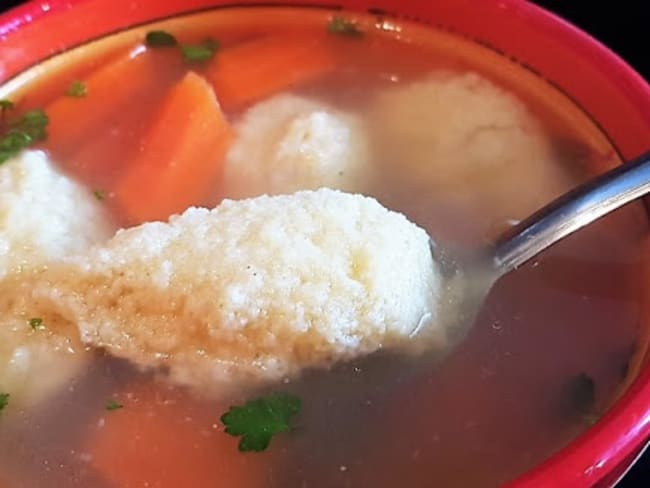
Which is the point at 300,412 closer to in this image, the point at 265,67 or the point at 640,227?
the point at 640,227

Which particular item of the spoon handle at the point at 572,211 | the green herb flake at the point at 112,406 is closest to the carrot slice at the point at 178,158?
the green herb flake at the point at 112,406

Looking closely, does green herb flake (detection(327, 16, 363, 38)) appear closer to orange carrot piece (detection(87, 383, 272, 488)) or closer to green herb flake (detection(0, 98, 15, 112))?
green herb flake (detection(0, 98, 15, 112))

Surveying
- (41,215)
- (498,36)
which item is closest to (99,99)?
(41,215)

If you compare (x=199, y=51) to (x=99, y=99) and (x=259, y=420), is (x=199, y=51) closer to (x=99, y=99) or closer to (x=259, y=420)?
(x=99, y=99)

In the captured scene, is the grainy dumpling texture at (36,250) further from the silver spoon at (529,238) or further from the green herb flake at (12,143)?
the silver spoon at (529,238)

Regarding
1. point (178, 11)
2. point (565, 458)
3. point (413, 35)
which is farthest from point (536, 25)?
point (565, 458)

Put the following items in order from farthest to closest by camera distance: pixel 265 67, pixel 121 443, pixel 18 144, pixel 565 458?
pixel 265 67 → pixel 18 144 → pixel 121 443 → pixel 565 458

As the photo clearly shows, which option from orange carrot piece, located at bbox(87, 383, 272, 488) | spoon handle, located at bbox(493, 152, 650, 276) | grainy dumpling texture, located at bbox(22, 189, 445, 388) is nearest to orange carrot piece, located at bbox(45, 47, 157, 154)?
grainy dumpling texture, located at bbox(22, 189, 445, 388)
